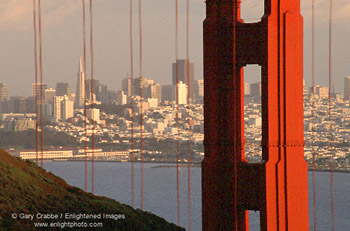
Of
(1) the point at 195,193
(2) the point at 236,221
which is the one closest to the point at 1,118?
(1) the point at 195,193

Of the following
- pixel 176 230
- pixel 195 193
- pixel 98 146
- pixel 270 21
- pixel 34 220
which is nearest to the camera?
pixel 270 21

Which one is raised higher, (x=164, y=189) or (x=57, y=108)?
(x=57, y=108)

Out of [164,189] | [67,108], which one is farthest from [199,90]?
[67,108]

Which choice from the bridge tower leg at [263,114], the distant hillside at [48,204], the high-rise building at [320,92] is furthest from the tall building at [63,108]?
the bridge tower leg at [263,114]

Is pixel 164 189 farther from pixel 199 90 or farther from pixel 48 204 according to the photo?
pixel 48 204

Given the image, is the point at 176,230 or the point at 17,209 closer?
the point at 17,209

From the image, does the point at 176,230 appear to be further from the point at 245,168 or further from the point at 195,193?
the point at 195,193
